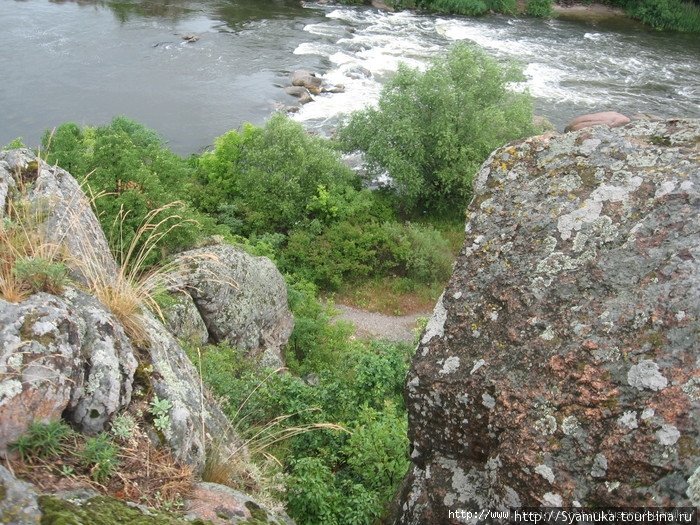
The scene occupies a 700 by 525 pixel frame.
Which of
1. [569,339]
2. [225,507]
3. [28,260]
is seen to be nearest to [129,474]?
[225,507]

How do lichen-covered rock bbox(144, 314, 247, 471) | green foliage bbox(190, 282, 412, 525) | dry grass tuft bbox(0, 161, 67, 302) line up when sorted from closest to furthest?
1. dry grass tuft bbox(0, 161, 67, 302)
2. lichen-covered rock bbox(144, 314, 247, 471)
3. green foliage bbox(190, 282, 412, 525)

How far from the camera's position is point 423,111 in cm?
2566

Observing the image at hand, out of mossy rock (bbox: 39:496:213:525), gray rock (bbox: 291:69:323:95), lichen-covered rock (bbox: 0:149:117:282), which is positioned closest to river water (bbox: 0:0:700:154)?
gray rock (bbox: 291:69:323:95)

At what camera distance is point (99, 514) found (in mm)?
3541

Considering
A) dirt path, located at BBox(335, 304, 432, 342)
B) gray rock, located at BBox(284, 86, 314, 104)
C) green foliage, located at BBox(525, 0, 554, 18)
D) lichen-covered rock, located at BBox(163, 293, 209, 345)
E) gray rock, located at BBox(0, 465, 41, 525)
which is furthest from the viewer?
green foliage, located at BBox(525, 0, 554, 18)

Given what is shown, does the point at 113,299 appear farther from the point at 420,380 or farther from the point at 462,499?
the point at 462,499

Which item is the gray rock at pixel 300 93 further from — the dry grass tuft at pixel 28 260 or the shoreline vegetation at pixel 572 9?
the dry grass tuft at pixel 28 260

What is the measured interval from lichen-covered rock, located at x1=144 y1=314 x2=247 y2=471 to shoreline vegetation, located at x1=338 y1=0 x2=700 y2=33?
45035mm

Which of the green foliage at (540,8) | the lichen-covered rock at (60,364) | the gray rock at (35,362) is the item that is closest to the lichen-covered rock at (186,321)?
the lichen-covered rock at (60,364)

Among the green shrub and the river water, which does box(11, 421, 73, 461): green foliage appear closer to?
the river water

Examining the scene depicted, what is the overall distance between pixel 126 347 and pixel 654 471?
11.6 ft

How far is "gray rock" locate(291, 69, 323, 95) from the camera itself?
109 ft

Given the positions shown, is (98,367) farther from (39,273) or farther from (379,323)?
(379,323)

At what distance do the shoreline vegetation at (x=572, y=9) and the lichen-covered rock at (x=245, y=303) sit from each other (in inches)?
1470
